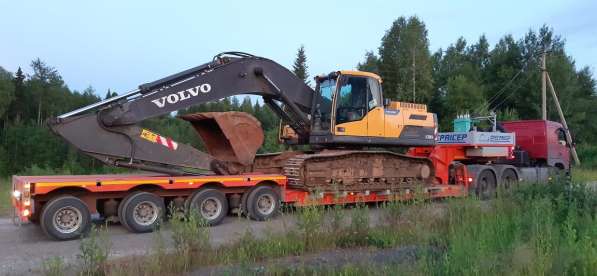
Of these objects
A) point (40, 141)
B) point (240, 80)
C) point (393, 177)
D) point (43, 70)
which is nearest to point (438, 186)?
point (393, 177)

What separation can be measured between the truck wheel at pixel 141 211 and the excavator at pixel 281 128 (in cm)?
83

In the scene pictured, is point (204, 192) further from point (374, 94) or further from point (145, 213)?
point (374, 94)

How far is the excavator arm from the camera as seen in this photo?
9.81 meters

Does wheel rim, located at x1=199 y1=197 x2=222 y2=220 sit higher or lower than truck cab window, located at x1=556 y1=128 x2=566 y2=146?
lower

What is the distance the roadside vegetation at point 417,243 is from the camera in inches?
204

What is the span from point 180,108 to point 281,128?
3.62m

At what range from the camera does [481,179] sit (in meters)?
15.6

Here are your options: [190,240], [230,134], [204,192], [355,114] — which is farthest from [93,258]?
[355,114]

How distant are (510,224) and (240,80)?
6400 mm

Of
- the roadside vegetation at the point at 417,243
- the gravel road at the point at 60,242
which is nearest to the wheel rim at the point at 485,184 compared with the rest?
the roadside vegetation at the point at 417,243

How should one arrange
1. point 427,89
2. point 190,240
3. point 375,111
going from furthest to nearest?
1. point 427,89
2. point 375,111
3. point 190,240

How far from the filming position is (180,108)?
10.6 m

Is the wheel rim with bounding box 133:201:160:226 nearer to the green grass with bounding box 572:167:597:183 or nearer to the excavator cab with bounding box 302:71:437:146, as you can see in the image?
the excavator cab with bounding box 302:71:437:146

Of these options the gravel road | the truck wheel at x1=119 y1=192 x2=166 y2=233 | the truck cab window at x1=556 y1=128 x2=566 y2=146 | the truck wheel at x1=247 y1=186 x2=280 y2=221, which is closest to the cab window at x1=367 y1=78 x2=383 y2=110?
the truck wheel at x1=247 y1=186 x2=280 y2=221
